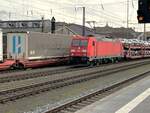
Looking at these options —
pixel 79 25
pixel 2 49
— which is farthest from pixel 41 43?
pixel 79 25

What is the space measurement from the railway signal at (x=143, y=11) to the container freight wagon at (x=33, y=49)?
14.4 m

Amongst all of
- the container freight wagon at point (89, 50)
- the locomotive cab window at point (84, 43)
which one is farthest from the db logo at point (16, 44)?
the locomotive cab window at point (84, 43)

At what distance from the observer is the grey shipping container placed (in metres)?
37.4

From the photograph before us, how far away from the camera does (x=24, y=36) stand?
123 ft

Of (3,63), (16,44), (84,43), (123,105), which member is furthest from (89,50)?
(123,105)

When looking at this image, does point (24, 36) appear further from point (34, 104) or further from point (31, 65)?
point (34, 104)

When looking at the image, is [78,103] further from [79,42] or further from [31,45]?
[79,42]

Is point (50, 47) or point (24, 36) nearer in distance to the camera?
point (24, 36)

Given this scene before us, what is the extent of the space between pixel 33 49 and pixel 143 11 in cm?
1587

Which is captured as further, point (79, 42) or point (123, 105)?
point (79, 42)

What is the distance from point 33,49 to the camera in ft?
127

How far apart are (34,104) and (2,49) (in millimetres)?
20414

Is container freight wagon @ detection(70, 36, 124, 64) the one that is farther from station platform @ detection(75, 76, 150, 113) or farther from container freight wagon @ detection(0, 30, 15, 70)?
station platform @ detection(75, 76, 150, 113)

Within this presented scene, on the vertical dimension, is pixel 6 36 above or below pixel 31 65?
above
